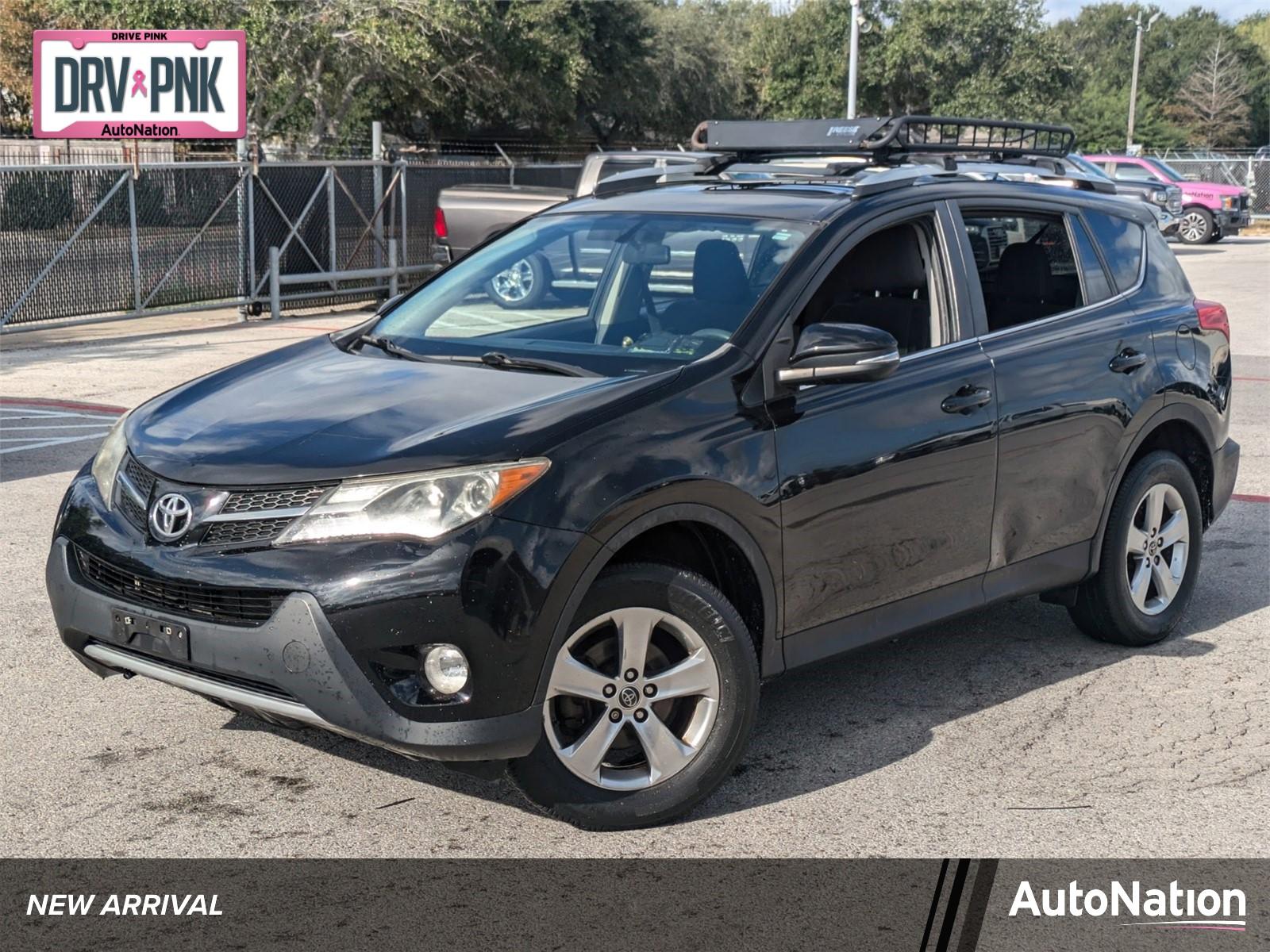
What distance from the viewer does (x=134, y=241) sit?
17.1 metres

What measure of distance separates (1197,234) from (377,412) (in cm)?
3560

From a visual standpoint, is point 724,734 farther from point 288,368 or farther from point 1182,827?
point 288,368

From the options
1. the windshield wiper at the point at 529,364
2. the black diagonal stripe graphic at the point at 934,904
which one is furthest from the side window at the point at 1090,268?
the black diagonal stripe graphic at the point at 934,904

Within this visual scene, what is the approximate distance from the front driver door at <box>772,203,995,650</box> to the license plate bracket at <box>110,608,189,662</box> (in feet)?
5.63

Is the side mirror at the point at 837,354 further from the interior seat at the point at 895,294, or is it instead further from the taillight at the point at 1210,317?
the taillight at the point at 1210,317

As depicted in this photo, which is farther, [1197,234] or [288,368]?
[1197,234]

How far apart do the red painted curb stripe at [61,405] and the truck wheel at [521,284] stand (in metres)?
6.50

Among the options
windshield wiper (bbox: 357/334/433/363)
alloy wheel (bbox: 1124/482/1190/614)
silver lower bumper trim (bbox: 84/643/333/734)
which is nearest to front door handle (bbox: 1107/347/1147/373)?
alloy wheel (bbox: 1124/482/1190/614)

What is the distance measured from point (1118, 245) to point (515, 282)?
2.43 metres

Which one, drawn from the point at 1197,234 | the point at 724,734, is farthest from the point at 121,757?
the point at 1197,234

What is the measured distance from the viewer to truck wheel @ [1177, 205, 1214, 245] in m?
36.2

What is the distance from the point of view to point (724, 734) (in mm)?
4355

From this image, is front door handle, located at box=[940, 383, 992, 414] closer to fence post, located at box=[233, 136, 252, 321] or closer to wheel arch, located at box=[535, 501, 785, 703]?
wheel arch, located at box=[535, 501, 785, 703]

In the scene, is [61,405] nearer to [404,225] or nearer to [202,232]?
[202,232]
